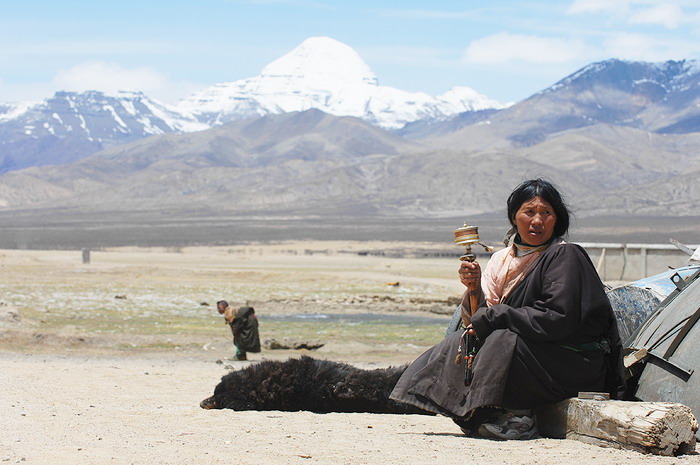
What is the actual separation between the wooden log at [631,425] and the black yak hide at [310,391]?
6.66ft

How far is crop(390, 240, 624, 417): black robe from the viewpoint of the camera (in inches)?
236

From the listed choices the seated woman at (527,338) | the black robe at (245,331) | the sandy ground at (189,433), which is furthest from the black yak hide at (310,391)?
the black robe at (245,331)

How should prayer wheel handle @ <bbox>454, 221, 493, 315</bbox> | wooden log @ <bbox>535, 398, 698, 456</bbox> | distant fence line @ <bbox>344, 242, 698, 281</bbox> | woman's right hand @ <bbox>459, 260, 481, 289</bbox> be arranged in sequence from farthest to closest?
1. distant fence line @ <bbox>344, 242, 698, 281</bbox>
2. woman's right hand @ <bbox>459, 260, 481, 289</bbox>
3. prayer wheel handle @ <bbox>454, 221, 493, 315</bbox>
4. wooden log @ <bbox>535, 398, 698, 456</bbox>

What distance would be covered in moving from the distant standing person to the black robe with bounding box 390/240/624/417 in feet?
32.4

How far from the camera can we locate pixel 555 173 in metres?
151

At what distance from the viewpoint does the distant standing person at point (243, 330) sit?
16.0m

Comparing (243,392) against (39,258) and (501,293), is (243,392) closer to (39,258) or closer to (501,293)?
(501,293)

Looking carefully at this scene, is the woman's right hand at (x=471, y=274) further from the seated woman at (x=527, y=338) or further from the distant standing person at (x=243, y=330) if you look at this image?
the distant standing person at (x=243, y=330)

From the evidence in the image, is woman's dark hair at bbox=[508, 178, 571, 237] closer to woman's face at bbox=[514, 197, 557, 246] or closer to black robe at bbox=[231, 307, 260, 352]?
woman's face at bbox=[514, 197, 557, 246]

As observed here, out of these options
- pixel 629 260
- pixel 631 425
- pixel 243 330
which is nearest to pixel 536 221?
pixel 631 425

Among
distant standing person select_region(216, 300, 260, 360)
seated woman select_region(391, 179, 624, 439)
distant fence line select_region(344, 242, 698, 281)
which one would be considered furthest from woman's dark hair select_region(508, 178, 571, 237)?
distant fence line select_region(344, 242, 698, 281)

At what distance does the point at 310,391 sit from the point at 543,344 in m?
2.46

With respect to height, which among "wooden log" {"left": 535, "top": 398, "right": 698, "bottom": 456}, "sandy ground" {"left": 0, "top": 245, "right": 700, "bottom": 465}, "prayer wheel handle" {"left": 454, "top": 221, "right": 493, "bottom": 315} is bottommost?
"sandy ground" {"left": 0, "top": 245, "right": 700, "bottom": 465}

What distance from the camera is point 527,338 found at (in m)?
6.11
